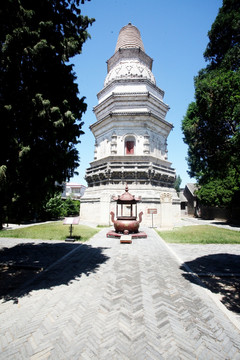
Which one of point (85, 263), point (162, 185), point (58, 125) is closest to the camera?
point (58, 125)

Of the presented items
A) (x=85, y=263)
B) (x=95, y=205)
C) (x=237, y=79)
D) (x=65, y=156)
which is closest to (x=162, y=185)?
(x=95, y=205)

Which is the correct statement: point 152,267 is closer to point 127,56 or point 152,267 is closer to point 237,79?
point 237,79

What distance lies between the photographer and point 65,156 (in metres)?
5.64

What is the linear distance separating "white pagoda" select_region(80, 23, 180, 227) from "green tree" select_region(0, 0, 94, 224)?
506 inches

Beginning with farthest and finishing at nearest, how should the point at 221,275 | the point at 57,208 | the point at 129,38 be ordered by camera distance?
the point at 129,38
the point at 57,208
the point at 221,275

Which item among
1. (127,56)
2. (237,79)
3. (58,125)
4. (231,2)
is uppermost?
(127,56)

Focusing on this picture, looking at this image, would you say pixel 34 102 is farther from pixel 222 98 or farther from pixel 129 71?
pixel 129 71

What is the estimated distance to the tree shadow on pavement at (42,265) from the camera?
5.42 meters

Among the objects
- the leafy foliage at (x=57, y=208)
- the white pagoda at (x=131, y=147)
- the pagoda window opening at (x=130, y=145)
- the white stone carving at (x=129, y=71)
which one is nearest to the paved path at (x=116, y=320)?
the white pagoda at (x=131, y=147)

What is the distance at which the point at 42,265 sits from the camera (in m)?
7.15

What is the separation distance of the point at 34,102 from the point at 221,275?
8096 millimetres

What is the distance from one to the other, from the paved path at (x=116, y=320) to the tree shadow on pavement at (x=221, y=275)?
46 centimetres

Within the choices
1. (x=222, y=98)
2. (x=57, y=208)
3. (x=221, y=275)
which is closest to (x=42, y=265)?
(x=221, y=275)

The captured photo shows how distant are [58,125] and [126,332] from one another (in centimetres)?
514
